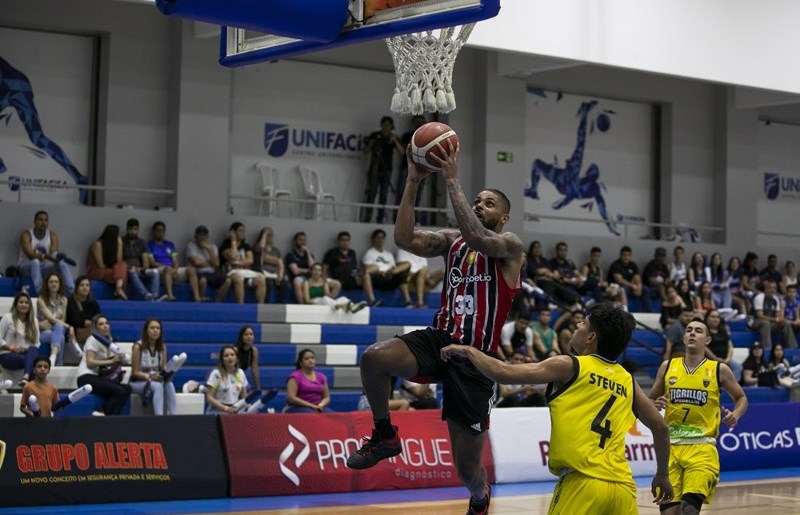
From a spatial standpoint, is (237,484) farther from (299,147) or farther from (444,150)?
(299,147)

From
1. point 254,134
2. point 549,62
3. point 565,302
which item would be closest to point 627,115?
point 549,62

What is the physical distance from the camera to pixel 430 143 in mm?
6762

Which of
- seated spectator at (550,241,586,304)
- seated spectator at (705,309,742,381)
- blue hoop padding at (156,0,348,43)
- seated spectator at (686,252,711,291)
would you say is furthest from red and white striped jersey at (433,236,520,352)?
seated spectator at (686,252,711,291)

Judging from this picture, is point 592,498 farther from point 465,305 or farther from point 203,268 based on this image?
point 203,268

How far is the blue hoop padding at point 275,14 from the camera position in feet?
21.1

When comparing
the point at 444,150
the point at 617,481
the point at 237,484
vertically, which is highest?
the point at 444,150

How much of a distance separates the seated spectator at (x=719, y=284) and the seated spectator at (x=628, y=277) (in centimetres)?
134

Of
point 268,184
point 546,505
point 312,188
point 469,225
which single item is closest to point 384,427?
point 469,225

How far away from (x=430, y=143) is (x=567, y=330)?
441 inches

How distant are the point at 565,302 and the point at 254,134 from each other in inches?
232

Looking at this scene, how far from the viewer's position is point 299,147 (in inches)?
797

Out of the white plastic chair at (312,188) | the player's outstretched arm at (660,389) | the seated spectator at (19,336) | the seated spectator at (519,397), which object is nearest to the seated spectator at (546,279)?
the seated spectator at (519,397)

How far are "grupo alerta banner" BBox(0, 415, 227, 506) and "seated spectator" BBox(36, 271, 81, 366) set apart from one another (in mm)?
2359

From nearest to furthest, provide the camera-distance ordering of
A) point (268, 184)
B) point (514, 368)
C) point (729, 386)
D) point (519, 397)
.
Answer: point (514, 368)
point (729, 386)
point (519, 397)
point (268, 184)
